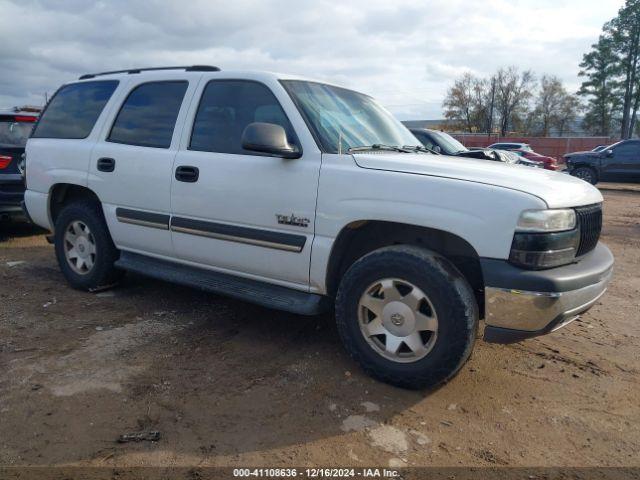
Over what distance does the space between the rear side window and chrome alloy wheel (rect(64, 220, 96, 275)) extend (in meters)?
0.85

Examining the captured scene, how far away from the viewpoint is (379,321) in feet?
10.5

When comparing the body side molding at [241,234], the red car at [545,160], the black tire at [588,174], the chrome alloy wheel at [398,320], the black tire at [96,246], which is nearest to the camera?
the chrome alloy wheel at [398,320]

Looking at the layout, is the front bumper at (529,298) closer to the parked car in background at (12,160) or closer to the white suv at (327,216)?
the white suv at (327,216)

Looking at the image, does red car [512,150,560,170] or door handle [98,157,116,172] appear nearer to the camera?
door handle [98,157,116,172]

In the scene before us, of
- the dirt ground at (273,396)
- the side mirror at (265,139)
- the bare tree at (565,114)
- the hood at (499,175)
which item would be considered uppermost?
the bare tree at (565,114)

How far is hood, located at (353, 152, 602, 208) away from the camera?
9.50 ft

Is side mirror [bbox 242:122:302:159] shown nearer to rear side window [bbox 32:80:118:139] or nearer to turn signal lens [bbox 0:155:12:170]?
rear side window [bbox 32:80:118:139]

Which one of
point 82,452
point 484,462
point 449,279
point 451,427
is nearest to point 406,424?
point 451,427

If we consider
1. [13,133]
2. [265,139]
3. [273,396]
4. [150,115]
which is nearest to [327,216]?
[265,139]

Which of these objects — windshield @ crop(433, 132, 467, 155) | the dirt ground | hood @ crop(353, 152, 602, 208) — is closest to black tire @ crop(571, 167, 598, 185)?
windshield @ crop(433, 132, 467, 155)

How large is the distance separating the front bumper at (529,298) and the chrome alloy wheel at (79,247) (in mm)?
3565

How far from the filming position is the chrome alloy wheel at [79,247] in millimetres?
4863

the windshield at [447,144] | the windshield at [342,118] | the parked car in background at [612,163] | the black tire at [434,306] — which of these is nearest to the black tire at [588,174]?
the parked car in background at [612,163]

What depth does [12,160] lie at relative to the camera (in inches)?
277
